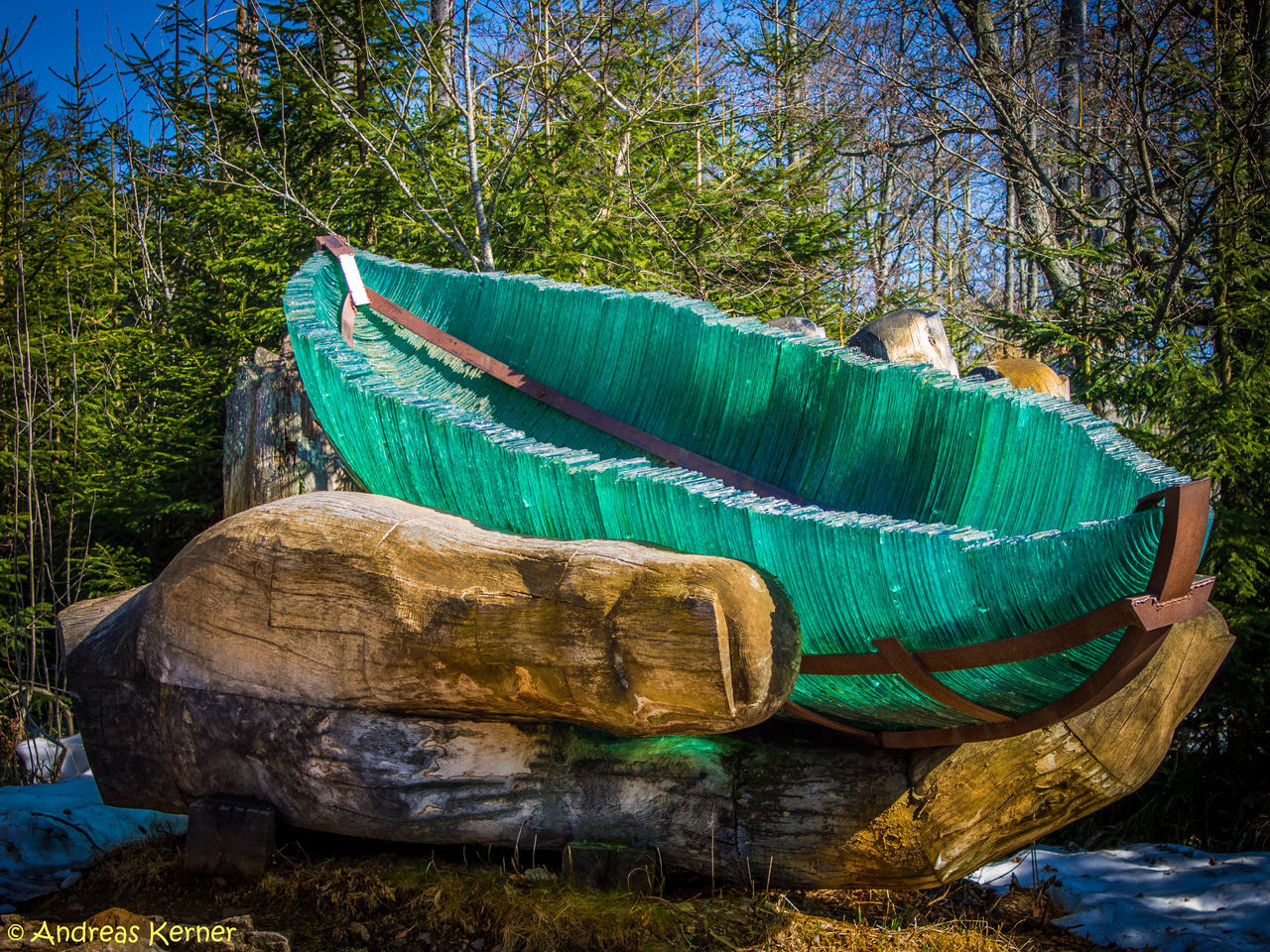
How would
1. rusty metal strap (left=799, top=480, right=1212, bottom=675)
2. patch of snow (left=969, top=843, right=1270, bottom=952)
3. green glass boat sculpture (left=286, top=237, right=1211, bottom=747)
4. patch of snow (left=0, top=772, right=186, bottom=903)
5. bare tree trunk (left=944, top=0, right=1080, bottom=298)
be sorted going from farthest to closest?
bare tree trunk (left=944, top=0, right=1080, bottom=298), patch of snow (left=0, top=772, right=186, bottom=903), patch of snow (left=969, top=843, right=1270, bottom=952), green glass boat sculpture (left=286, top=237, right=1211, bottom=747), rusty metal strap (left=799, top=480, right=1212, bottom=675)

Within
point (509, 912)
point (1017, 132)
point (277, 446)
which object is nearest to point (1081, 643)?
point (509, 912)

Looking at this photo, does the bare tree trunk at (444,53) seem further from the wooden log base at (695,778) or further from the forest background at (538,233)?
the wooden log base at (695,778)

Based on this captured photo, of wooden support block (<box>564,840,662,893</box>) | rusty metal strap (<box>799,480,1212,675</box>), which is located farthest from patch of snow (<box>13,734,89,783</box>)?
rusty metal strap (<box>799,480,1212,675</box>)

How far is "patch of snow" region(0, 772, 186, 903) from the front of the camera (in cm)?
295

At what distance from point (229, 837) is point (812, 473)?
7.16 feet

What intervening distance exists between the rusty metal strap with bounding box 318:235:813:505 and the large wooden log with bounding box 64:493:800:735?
50.6 inches

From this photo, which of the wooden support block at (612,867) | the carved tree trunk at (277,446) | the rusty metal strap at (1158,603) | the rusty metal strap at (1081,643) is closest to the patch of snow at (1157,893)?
the rusty metal strap at (1081,643)

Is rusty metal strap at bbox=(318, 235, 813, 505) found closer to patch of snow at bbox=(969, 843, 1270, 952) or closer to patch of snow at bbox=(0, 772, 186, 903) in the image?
patch of snow at bbox=(969, 843, 1270, 952)

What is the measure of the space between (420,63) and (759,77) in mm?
4562

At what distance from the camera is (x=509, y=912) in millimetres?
2398

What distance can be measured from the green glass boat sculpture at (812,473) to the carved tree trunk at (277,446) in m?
0.46

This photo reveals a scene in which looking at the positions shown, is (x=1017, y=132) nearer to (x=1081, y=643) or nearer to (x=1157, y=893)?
(x=1157, y=893)

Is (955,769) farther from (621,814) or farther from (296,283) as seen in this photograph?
(296,283)

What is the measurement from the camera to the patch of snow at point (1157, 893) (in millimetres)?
2766
